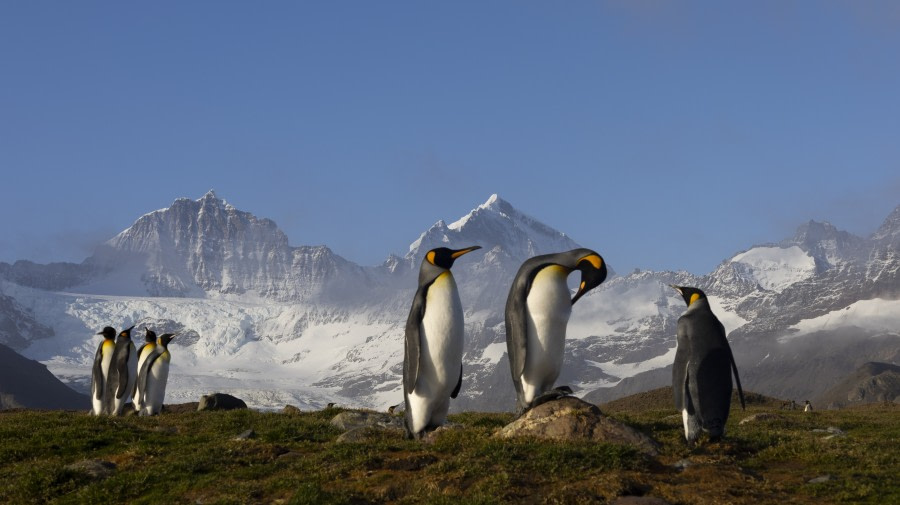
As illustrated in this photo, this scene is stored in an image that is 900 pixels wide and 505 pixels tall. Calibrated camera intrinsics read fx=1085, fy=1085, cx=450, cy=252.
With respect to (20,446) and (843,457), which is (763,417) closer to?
(843,457)

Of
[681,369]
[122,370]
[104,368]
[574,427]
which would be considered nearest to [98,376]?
[104,368]

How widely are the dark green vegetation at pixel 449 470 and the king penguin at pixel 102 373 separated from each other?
12190mm

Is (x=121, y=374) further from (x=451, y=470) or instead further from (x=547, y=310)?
(x=451, y=470)

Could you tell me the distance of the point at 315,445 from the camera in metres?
18.2

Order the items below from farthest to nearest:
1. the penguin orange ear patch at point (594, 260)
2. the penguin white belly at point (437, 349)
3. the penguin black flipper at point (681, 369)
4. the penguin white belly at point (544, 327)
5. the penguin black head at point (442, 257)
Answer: the penguin black head at point (442, 257) → the penguin black flipper at point (681, 369) → the penguin white belly at point (437, 349) → the penguin orange ear patch at point (594, 260) → the penguin white belly at point (544, 327)

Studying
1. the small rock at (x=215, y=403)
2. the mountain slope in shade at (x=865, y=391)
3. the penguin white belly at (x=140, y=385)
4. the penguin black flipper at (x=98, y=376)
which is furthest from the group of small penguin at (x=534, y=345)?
the mountain slope in shade at (x=865, y=391)

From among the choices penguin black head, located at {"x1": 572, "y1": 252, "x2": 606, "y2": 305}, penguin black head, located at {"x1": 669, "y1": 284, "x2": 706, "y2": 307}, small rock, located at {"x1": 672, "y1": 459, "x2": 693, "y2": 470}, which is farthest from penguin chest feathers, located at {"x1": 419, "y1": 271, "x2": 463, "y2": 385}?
small rock, located at {"x1": 672, "y1": 459, "x2": 693, "y2": 470}

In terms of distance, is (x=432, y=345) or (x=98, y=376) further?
(x=98, y=376)

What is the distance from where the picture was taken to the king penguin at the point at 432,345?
17.7 m

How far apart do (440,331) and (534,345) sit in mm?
1545

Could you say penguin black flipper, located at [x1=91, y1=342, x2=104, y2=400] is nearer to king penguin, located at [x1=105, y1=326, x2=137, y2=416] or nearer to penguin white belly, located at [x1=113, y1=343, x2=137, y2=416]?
king penguin, located at [x1=105, y1=326, x2=137, y2=416]

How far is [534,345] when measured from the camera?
17.5 m

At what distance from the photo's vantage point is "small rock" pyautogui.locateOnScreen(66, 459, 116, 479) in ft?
52.7

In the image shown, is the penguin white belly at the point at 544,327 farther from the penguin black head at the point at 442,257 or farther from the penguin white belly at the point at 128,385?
the penguin white belly at the point at 128,385
